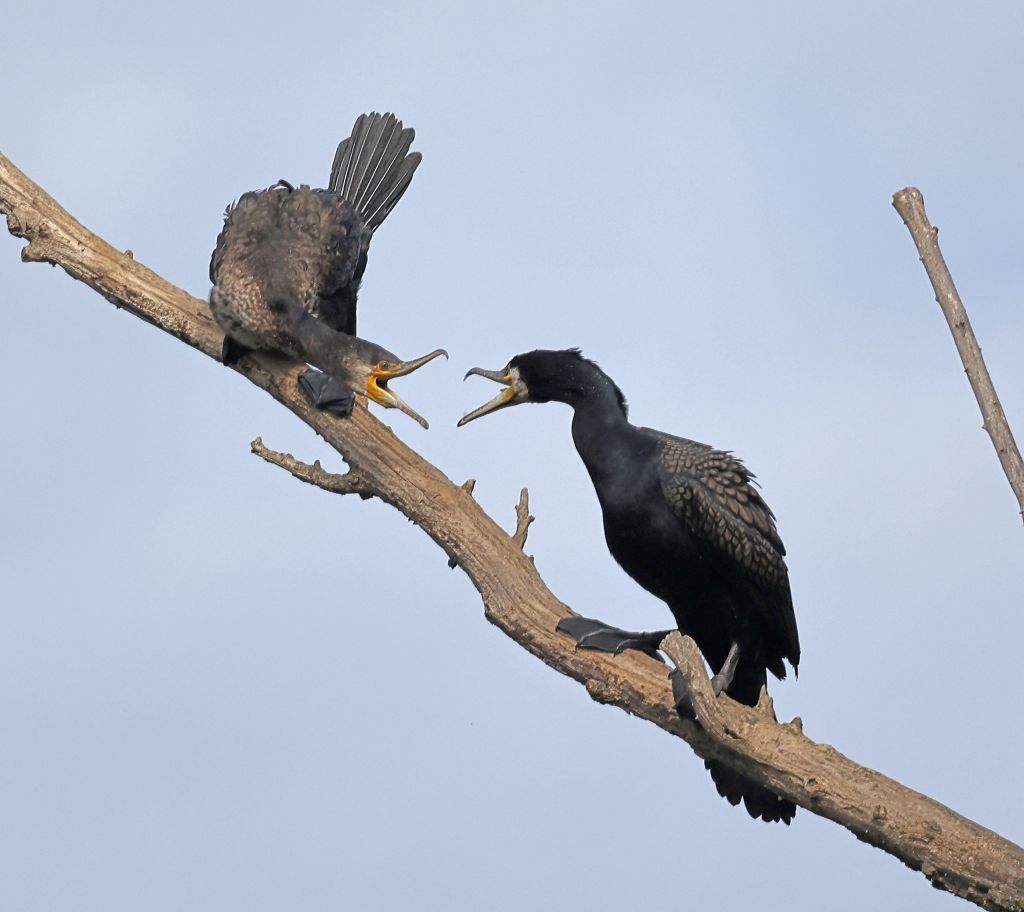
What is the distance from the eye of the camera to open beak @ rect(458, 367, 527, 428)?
5527 mm

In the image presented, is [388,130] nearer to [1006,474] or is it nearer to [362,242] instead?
[362,242]

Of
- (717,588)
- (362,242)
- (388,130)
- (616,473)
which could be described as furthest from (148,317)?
(717,588)

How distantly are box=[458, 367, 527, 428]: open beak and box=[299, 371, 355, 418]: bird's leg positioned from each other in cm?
45

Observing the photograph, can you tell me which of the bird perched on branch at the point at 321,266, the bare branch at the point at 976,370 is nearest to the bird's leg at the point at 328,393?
the bird perched on branch at the point at 321,266

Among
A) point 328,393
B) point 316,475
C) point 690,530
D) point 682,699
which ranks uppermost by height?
point 690,530

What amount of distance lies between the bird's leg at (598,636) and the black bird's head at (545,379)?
932 mm

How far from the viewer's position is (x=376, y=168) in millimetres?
6934

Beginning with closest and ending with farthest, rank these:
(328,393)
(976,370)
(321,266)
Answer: (976,370) → (328,393) → (321,266)

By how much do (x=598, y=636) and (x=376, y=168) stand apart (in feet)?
9.76

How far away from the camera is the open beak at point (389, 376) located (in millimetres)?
5707

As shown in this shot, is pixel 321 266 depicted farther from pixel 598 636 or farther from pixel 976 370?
pixel 976 370

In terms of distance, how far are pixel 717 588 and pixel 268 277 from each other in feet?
7.23

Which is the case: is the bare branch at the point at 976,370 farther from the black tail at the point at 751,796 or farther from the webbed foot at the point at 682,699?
the black tail at the point at 751,796

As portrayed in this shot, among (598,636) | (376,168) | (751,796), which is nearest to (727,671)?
(751,796)
